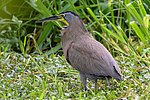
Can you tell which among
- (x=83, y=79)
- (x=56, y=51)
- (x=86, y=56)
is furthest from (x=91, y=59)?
(x=56, y=51)

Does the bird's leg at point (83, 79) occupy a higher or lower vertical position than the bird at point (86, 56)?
lower

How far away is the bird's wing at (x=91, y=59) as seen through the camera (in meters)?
4.84

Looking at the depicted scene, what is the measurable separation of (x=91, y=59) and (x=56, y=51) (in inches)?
65.0

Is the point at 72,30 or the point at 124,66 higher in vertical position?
the point at 72,30

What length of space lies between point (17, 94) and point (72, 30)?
828 mm

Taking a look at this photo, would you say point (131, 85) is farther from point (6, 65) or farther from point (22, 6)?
point (22, 6)

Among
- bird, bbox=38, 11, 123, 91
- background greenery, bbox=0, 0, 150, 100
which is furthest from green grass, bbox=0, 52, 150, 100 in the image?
bird, bbox=38, 11, 123, 91

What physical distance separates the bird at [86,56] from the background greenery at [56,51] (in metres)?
0.14

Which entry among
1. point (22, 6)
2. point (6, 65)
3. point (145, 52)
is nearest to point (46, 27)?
point (22, 6)

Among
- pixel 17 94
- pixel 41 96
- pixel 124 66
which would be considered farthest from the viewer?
pixel 124 66

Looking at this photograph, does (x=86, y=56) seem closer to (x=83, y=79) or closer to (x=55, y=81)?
(x=83, y=79)

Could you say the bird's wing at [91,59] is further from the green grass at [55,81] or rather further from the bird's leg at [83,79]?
the green grass at [55,81]

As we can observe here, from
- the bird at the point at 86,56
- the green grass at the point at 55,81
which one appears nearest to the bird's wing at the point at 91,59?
the bird at the point at 86,56

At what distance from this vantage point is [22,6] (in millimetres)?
7016
